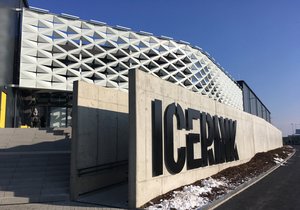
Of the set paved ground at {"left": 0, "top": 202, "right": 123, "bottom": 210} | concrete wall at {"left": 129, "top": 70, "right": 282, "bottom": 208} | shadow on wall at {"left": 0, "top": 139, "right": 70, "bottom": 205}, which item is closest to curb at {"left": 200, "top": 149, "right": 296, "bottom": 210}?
concrete wall at {"left": 129, "top": 70, "right": 282, "bottom": 208}

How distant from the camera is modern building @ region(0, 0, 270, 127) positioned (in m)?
26.6

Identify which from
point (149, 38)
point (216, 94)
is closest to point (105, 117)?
point (149, 38)

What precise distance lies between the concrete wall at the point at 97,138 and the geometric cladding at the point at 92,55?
12645mm

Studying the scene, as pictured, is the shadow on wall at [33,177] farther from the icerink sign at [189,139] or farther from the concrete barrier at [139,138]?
the icerink sign at [189,139]

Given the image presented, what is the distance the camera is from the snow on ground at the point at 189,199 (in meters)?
8.59

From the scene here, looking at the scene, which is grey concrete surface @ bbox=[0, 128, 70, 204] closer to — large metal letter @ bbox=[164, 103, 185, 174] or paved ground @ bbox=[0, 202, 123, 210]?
paved ground @ bbox=[0, 202, 123, 210]

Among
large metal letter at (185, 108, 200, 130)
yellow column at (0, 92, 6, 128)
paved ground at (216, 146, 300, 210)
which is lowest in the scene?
paved ground at (216, 146, 300, 210)

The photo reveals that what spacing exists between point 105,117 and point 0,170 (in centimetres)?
399

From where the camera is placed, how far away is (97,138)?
443 inches

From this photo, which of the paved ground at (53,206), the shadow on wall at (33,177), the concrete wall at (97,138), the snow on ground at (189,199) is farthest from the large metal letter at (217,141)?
the paved ground at (53,206)

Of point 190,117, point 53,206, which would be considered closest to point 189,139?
point 190,117

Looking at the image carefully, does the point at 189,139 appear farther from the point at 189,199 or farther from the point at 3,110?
the point at 3,110

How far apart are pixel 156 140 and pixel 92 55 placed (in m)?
26.3

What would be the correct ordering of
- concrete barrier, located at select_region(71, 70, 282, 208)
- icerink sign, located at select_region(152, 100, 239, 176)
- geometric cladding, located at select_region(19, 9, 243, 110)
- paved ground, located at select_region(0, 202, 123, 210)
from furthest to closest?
geometric cladding, located at select_region(19, 9, 243, 110), icerink sign, located at select_region(152, 100, 239, 176), concrete barrier, located at select_region(71, 70, 282, 208), paved ground, located at select_region(0, 202, 123, 210)
